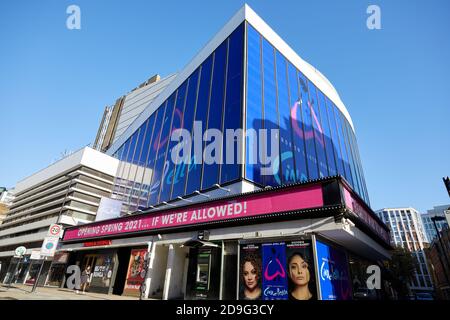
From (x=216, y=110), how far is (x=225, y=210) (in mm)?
11085

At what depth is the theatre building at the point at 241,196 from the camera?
1150cm

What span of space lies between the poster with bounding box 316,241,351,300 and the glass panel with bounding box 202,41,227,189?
31.8 ft

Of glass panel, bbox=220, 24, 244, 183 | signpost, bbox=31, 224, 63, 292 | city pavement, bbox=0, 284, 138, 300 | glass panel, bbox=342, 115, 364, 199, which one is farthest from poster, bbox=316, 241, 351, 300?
glass panel, bbox=342, 115, 364, 199

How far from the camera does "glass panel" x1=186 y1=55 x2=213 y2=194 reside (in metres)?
21.3

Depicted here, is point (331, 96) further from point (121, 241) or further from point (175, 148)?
point (121, 241)

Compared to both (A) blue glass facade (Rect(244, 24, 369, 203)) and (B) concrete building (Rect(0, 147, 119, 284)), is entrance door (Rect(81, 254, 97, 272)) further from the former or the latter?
(A) blue glass facade (Rect(244, 24, 369, 203))

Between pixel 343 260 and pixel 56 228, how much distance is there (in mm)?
17855

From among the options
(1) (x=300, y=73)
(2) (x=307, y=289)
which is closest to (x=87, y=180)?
(1) (x=300, y=73)

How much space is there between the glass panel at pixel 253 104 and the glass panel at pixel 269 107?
2.56ft

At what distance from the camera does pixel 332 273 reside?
1179cm

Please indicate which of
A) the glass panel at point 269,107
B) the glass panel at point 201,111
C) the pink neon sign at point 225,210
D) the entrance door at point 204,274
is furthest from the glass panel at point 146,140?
the entrance door at point 204,274

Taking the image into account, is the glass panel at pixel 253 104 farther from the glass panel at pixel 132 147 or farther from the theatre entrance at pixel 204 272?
the glass panel at pixel 132 147

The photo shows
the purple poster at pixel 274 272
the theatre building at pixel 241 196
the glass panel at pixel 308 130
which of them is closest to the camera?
the purple poster at pixel 274 272
